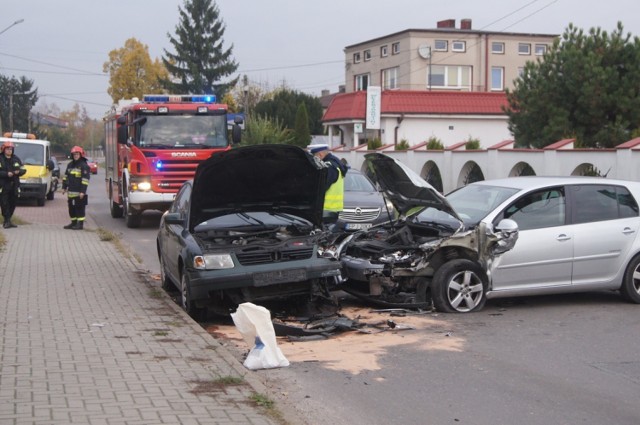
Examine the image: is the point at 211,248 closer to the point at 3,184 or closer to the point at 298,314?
the point at 298,314

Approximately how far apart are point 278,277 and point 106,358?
234 cm

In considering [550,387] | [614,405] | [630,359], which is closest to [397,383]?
[550,387]

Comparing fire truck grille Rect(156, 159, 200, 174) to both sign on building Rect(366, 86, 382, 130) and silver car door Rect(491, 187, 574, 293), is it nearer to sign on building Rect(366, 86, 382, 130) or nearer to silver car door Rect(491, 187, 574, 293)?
silver car door Rect(491, 187, 574, 293)

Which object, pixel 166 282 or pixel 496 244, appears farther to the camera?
pixel 166 282

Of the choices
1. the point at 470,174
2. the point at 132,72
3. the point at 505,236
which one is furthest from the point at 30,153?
the point at 132,72

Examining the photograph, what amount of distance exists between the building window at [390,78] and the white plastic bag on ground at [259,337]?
52.9 m

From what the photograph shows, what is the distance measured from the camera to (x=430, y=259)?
30.7 ft

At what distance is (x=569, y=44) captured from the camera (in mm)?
25406

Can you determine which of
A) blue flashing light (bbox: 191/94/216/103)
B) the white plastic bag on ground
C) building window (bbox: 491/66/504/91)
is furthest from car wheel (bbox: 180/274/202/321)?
building window (bbox: 491/66/504/91)

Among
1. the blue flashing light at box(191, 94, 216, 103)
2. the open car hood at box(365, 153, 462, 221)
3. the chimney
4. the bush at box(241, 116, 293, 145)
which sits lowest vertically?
the open car hood at box(365, 153, 462, 221)

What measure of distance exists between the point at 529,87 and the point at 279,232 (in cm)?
1888

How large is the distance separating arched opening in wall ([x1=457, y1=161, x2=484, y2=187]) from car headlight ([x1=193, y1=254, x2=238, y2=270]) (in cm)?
1938

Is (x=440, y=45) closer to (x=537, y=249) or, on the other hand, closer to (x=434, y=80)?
(x=434, y=80)

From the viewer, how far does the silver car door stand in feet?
31.0
